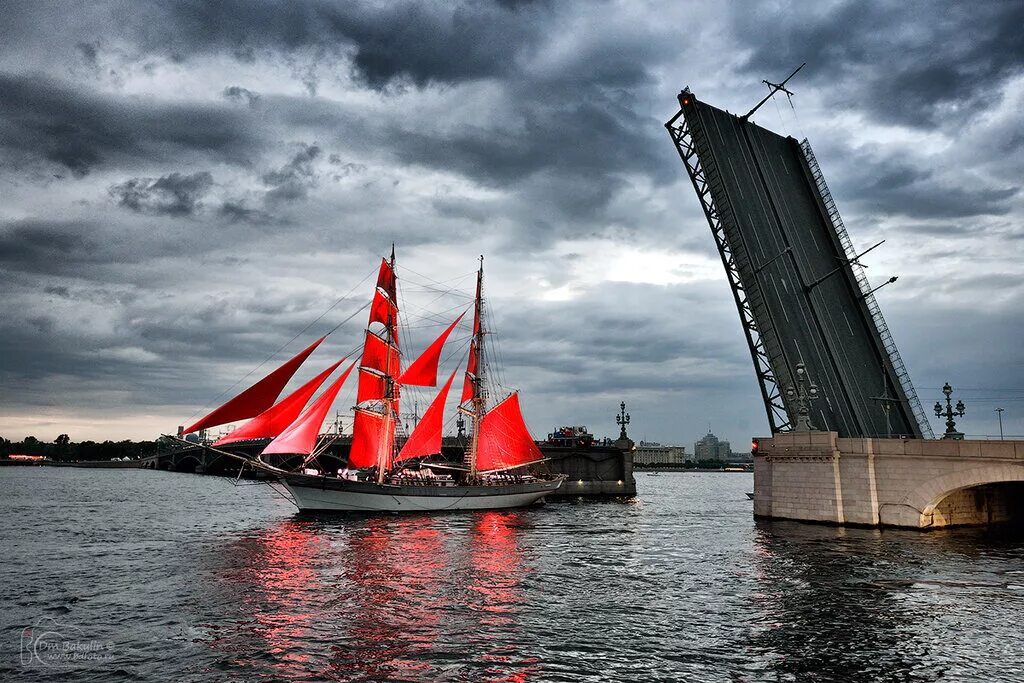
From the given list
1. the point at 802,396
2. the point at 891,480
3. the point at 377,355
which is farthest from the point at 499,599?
the point at 377,355

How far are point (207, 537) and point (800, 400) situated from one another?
3083 centimetres

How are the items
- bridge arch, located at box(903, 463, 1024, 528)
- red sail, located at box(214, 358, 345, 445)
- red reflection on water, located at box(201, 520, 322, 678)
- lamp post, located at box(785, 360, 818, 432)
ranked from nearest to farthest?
red reflection on water, located at box(201, 520, 322, 678) < bridge arch, located at box(903, 463, 1024, 528) < lamp post, located at box(785, 360, 818, 432) < red sail, located at box(214, 358, 345, 445)

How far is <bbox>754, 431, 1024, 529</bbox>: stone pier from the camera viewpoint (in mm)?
28734

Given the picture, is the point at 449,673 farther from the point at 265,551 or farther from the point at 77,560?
the point at 77,560

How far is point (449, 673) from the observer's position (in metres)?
12.3

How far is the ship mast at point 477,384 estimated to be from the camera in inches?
2210

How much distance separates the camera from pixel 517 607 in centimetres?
1773

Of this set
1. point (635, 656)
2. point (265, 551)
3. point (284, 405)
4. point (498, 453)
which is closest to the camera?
point (635, 656)

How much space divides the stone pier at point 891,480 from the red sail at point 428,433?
23056mm

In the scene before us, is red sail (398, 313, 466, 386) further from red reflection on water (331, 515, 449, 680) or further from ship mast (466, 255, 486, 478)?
red reflection on water (331, 515, 449, 680)

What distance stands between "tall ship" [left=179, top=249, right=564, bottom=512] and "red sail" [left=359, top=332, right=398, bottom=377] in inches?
3.0

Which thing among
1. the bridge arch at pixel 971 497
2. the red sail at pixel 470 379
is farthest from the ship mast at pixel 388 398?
the bridge arch at pixel 971 497

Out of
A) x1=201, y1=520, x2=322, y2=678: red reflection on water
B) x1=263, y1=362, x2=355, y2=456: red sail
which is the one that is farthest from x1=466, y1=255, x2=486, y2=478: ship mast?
x1=201, y1=520, x2=322, y2=678: red reflection on water

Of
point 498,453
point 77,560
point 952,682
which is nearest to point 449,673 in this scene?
point 952,682
